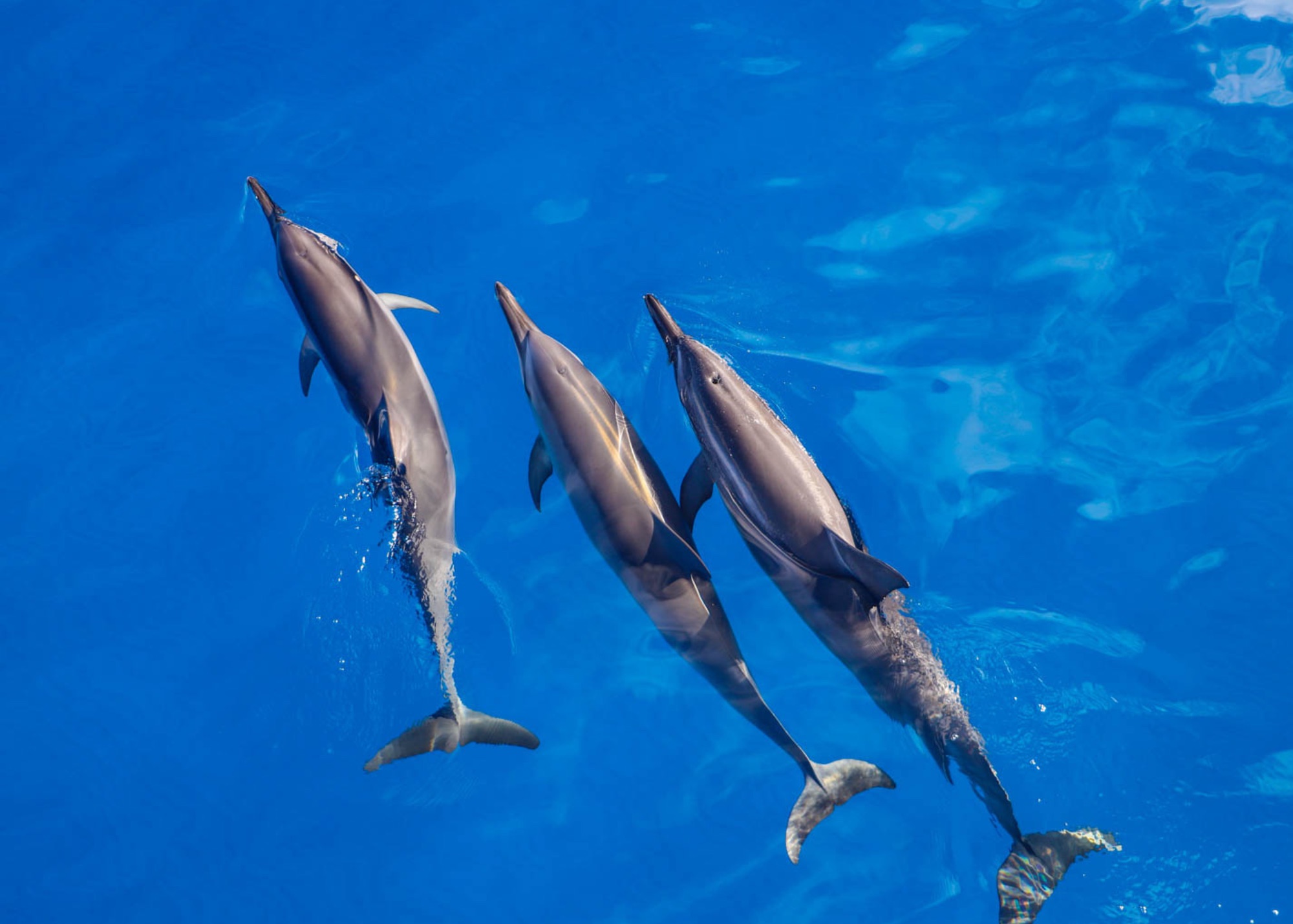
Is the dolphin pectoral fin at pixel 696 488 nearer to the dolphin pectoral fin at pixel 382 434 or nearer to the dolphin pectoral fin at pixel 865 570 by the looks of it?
the dolphin pectoral fin at pixel 865 570

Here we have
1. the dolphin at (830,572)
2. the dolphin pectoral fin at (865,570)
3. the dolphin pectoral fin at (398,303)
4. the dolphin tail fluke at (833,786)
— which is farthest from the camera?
the dolphin pectoral fin at (398,303)

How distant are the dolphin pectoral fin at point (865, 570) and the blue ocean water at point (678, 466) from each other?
162 centimetres

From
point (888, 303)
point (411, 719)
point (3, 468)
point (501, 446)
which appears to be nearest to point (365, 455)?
point (501, 446)

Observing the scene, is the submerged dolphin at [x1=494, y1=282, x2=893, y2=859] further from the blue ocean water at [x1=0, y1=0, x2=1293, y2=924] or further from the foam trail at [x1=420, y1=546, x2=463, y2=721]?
the blue ocean water at [x1=0, y1=0, x2=1293, y2=924]

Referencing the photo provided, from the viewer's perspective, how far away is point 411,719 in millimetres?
6062

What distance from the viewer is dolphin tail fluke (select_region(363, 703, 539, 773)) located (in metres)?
5.25

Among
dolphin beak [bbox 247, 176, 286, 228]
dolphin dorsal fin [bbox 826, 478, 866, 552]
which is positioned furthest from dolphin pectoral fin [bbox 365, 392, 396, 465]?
dolphin dorsal fin [bbox 826, 478, 866, 552]

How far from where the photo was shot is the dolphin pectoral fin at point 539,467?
16.6 feet

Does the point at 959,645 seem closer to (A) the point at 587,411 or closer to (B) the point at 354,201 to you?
(A) the point at 587,411

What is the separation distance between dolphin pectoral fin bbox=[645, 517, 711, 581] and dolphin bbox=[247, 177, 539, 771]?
147 cm

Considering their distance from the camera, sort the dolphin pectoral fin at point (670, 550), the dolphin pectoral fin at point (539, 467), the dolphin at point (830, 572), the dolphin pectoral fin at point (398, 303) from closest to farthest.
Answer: the dolphin at point (830, 572) → the dolphin pectoral fin at point (670, 550) → the dolphin pectoral fin at point (539, 467) → the dolphin pectoral fin at point (398, 303)

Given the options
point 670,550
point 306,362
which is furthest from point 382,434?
point 670,550

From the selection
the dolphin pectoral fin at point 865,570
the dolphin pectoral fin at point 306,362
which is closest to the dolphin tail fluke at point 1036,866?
the dolphin pectoral fin at point 865,570

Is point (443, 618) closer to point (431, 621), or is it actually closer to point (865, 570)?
point (431, 621)
